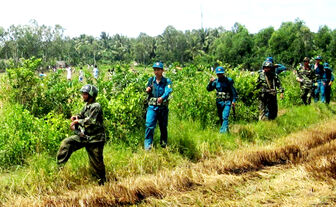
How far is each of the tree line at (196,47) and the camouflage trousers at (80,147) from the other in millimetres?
30138

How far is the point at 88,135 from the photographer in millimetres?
4582

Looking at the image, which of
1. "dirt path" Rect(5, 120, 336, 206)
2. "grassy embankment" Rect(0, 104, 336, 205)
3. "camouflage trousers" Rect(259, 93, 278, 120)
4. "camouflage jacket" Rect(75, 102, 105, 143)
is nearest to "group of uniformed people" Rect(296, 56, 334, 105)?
"camouflage trousers" Rect(259, 93, 278, 120)

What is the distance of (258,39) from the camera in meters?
72.2

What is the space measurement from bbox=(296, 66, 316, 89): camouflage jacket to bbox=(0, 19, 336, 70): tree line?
944 inches

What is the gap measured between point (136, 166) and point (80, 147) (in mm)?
1127

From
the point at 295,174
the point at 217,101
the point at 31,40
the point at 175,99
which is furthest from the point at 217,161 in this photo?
the point at 31,40

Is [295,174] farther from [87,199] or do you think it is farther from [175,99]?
[175,99]

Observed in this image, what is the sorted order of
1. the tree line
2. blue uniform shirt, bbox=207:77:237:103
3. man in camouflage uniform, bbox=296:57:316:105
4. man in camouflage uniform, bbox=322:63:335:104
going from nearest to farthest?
blue uniform shirt, bbox=207:77:237:103, man in camouflage uniform, bbox=296:57:316:105, man in camouflage uniform, bbox=322:63:335:104, the tree line

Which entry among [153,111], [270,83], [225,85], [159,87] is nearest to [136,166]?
[153,111]

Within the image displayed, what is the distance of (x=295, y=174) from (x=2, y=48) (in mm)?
61654

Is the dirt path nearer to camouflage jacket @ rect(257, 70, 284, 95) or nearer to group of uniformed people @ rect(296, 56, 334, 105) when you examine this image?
camouflage jacket @ rect(257, 70, 284, 95)

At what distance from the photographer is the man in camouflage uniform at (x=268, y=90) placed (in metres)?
8.38

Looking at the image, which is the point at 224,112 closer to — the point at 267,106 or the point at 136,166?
the point at 267,106

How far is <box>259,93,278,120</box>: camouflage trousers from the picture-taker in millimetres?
8570
